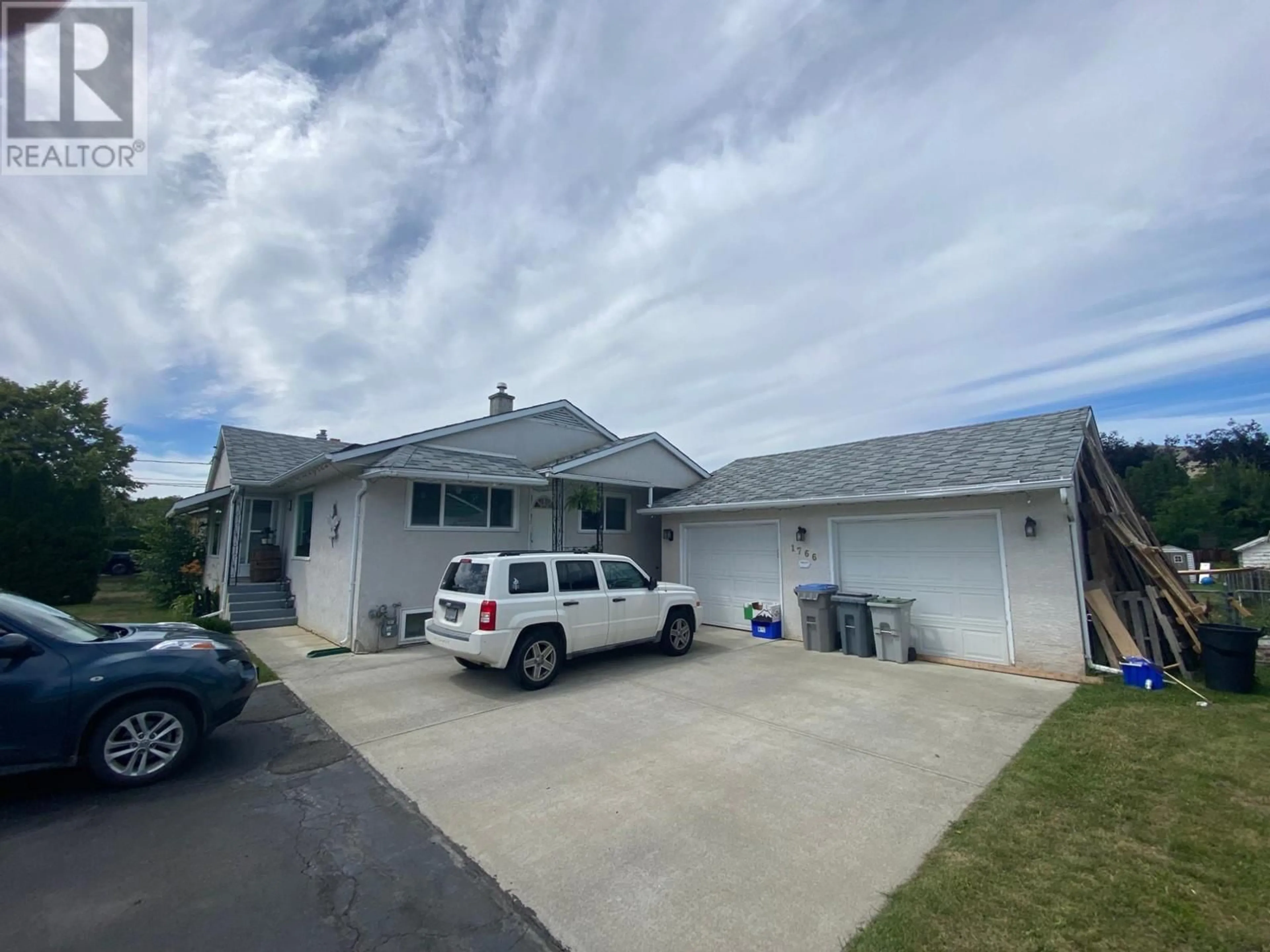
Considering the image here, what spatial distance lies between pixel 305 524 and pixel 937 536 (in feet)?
A: 44.4

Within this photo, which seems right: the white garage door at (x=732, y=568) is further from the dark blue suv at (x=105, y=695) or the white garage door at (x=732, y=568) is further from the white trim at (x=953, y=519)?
the dark blue suv at (x=105, y=695)

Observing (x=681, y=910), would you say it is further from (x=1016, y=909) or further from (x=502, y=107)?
(x=502, y=107)

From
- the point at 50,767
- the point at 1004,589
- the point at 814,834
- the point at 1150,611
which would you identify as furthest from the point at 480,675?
the point at 1150,611

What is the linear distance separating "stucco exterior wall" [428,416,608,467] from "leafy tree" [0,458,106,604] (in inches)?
491

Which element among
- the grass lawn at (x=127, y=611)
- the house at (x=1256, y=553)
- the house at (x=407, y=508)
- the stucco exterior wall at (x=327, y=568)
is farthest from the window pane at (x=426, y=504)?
the house at (x=1256, y=553)

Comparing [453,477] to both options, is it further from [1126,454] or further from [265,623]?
[1126,454]

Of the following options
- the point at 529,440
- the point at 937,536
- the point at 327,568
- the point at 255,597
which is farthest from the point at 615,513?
the point at 255,597

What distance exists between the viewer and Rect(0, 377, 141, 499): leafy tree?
88.4ft

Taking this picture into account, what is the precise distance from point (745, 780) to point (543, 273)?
9116 millimetres

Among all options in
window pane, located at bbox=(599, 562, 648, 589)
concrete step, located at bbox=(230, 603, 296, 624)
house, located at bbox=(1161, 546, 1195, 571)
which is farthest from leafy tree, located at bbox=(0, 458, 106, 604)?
house, located at bbox=(1161, 546, 1195, 571)

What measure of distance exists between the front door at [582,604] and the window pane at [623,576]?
0.22 metres

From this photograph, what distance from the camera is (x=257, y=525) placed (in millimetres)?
15086

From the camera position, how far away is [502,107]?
311 inches

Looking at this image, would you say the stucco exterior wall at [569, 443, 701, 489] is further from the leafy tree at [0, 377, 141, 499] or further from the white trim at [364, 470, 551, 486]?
the leafy tree at [0, 377, 141, 499]
